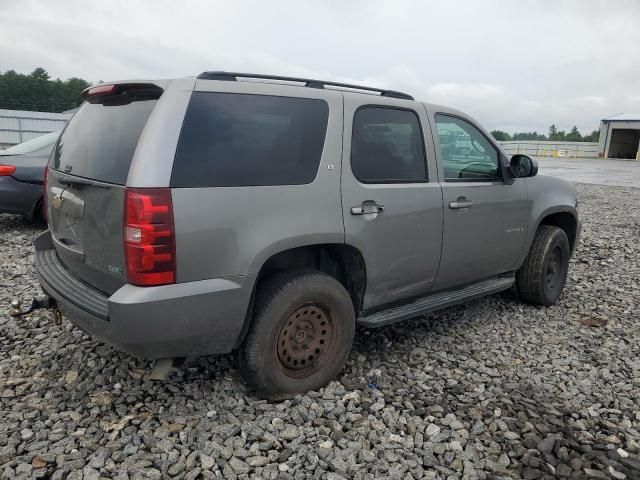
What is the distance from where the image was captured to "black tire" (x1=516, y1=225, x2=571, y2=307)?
4828 millimetres

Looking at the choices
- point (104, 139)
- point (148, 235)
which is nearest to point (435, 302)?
point (148, 235)

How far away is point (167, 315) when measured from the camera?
257 cm

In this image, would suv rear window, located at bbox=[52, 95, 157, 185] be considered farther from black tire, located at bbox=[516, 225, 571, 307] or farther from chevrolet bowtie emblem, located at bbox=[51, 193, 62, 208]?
black tire, located at bbox=[516, 225, 571, 307]

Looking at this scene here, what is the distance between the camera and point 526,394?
3.37 meters

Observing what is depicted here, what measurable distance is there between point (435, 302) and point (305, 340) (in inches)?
46.7

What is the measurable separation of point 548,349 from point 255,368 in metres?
2.50

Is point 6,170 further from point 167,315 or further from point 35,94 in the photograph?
point 35,94

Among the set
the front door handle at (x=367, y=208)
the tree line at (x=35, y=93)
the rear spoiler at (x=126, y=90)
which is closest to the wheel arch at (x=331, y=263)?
the front door handle at (x=367, y=208)

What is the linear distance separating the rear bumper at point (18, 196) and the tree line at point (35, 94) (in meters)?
60.9

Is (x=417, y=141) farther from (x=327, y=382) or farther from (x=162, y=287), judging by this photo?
(x=162, y=287)

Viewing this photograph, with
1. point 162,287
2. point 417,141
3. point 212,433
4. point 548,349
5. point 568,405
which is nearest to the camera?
point 162,287

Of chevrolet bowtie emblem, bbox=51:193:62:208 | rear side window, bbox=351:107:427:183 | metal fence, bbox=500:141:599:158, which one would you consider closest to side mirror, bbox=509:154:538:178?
rear side window, bbox=351:107:427:183

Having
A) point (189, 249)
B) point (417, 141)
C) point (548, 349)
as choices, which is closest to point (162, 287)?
point (189, 249)

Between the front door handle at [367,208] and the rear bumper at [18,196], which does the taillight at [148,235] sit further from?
the rear bumper at [18,196]
